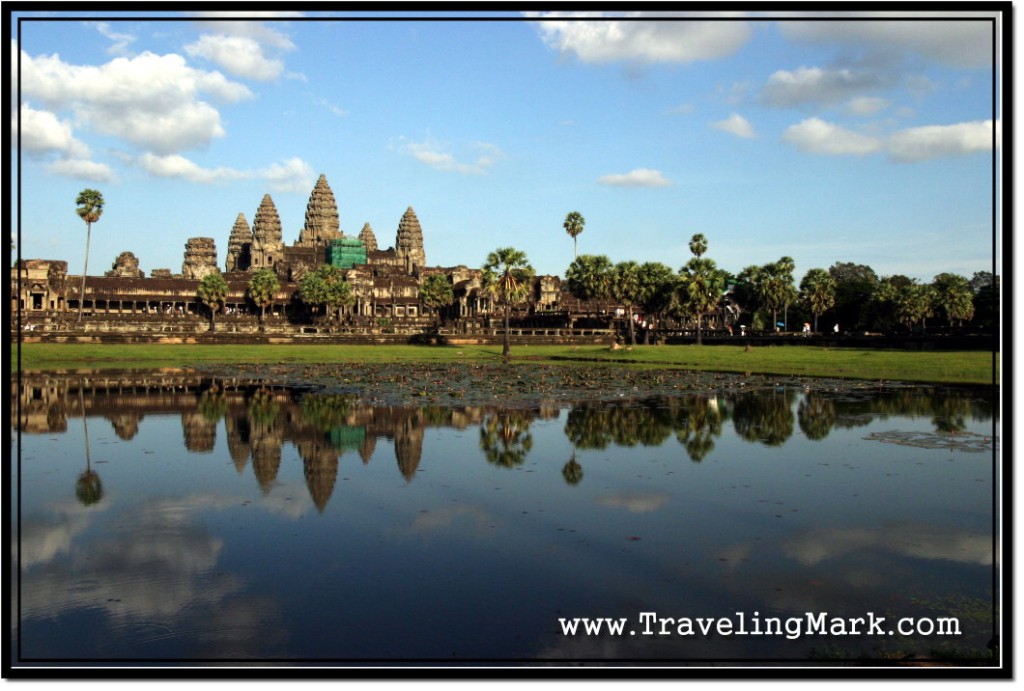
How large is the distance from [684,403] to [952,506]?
1415 cm

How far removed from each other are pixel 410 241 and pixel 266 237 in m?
26.1

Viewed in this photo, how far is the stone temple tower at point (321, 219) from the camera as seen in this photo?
170875mm

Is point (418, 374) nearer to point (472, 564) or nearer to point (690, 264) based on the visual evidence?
point (472, 564)

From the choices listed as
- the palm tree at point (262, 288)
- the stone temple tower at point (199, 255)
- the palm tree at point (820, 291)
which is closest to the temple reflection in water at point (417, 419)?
the palm tree at point (820, 291)

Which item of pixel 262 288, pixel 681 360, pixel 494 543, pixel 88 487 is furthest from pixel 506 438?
pixel 262 288

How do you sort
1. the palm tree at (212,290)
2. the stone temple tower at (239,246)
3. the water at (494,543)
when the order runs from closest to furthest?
the water at (494,543), the palm tree at (212,290), the stone temple tower at (239,246)

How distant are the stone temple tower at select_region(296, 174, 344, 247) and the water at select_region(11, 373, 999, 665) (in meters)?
155

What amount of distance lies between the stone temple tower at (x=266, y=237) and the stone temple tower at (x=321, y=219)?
4.76 metres

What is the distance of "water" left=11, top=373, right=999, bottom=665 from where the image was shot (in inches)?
282

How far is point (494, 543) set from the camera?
9.85 m

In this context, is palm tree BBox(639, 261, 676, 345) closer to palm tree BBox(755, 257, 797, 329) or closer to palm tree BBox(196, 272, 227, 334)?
Answer: palm tree BBox(755, 257, 797, 329)

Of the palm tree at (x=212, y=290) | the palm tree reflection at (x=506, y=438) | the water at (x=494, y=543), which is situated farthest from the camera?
the palm tree at (x=212, y=290)

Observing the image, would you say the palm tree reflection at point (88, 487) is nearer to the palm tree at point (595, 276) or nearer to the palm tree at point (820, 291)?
the palm tree at point (595, 276)

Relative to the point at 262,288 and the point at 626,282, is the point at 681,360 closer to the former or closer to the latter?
the point at 626,282
